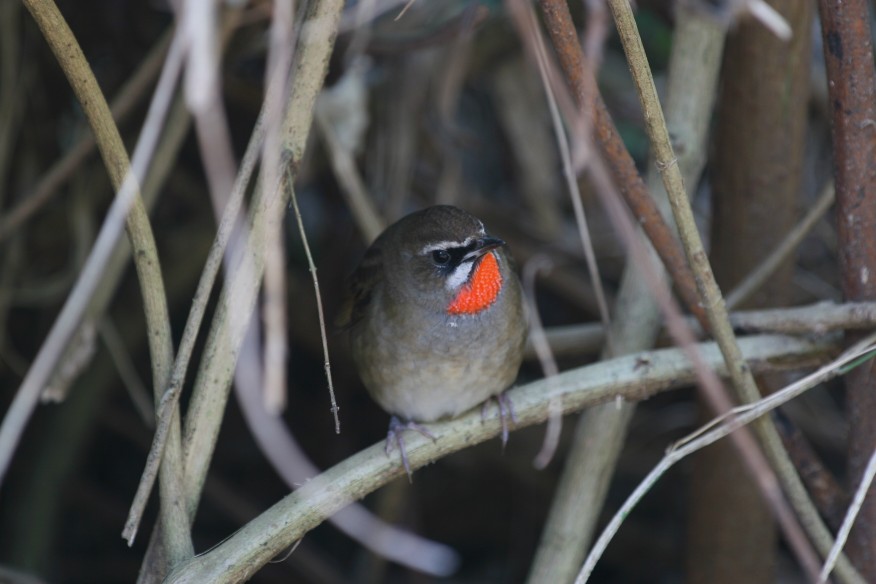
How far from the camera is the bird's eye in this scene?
3695 mm

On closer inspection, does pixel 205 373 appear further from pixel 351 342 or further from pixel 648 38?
pixel 648 38

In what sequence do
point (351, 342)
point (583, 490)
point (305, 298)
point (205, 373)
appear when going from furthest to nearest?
point (305, 298) → point (351, 342) → point (583, 490) → point (205, 373)

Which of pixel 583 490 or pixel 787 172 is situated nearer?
pixel 583 490

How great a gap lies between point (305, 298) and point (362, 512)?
3.84ft

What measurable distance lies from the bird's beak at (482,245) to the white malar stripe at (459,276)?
0.05 m

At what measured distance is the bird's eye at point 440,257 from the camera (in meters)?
3.70

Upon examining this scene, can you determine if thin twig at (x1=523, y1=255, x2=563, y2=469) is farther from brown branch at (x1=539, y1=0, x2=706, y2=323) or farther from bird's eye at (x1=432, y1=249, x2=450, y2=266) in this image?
brown branch at (x1=539, y1=0, x2=706, y2=323)

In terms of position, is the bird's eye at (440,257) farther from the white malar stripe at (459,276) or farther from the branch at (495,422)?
the branch at (495,422)

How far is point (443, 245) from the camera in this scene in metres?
3.68

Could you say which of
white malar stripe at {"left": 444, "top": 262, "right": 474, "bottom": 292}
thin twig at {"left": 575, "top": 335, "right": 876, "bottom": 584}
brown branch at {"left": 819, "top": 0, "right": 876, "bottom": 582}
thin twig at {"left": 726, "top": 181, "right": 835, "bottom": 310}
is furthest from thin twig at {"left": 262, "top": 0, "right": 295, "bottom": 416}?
thin twig at {"left": 726, "top": 181, "right": 835, "bottom": 310}

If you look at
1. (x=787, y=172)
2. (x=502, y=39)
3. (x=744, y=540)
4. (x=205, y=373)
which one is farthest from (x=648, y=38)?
(x=205, y=373)

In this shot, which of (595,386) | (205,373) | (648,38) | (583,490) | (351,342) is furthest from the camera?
(648,38)

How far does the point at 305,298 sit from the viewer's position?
5.52 meters

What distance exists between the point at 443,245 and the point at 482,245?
6.8 inches
